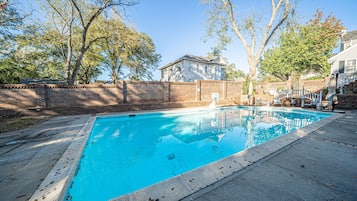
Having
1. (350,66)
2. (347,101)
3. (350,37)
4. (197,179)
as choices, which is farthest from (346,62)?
(197,179)

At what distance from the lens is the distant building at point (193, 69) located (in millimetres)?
18750

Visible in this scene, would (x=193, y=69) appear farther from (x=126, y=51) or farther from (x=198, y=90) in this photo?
(x=126, y=51)

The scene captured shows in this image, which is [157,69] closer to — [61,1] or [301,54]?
[61,1]

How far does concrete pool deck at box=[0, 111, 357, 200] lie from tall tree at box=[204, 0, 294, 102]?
35.4ft

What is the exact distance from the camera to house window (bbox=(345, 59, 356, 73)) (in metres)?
12.5

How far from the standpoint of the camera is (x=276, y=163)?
2.28 metres

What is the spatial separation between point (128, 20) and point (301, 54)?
22.0m

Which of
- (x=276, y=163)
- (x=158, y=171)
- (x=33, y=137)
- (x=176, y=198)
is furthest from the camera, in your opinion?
(x=33, y=137)

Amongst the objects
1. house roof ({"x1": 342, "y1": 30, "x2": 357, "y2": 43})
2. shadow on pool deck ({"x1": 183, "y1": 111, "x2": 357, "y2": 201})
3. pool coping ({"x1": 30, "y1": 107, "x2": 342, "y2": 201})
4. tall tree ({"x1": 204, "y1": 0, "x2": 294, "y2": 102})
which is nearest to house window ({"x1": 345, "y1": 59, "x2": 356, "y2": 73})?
house roof ({"x1": 342, "y1": 30, "x2": 357, "y2": 43})

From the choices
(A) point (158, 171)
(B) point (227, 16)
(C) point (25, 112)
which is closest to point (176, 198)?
(A) point (158, 171)

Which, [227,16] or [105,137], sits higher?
[227,16]

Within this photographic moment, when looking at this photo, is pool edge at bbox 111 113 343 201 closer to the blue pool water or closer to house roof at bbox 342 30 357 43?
the blue pool water

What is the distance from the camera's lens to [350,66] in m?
12.8

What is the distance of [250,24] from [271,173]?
1495 centimetres
